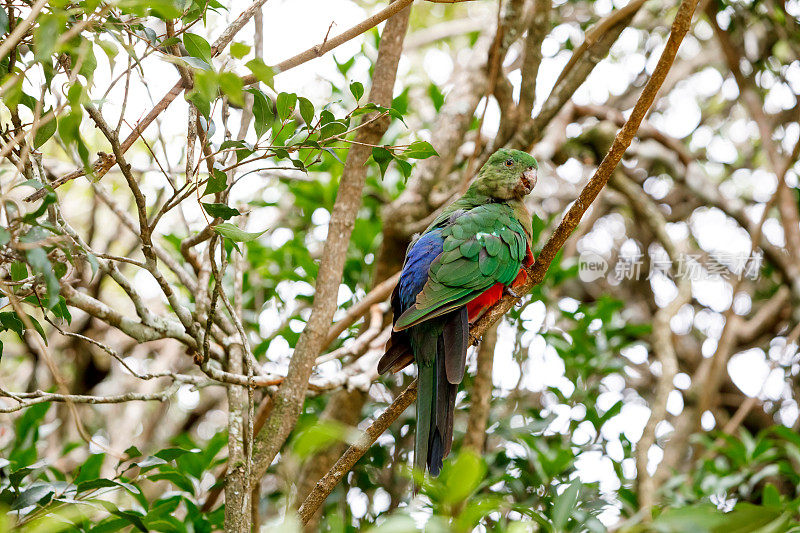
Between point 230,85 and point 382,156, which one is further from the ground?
point 382,156

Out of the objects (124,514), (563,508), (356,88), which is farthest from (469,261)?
(124,514)

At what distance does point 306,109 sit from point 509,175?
1347mm

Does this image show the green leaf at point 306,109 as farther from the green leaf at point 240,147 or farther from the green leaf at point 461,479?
the green leaf at point 461,479

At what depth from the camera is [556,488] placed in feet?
9.61

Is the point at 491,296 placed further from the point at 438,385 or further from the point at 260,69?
the point at 260,69

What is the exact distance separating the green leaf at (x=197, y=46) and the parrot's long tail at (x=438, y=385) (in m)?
1.26

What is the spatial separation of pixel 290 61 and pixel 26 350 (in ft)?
10.5

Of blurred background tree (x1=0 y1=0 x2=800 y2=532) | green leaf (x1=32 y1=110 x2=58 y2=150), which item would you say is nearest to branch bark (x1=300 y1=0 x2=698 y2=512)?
blurred background tree (x1=0 y1=0 x2=800 y2=532)

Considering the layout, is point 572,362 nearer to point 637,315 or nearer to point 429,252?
point 429,252

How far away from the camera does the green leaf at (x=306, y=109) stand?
193 centimetres

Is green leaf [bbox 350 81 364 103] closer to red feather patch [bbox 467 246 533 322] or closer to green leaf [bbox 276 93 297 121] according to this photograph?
green leaf [bbox 276 93 297 121]

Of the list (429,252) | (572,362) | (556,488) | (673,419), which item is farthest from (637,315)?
(429,252)

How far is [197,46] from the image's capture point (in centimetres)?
168

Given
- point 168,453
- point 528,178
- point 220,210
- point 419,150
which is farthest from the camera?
point 528,178
